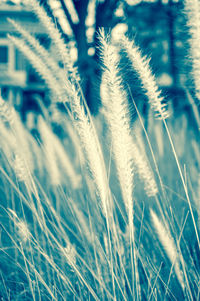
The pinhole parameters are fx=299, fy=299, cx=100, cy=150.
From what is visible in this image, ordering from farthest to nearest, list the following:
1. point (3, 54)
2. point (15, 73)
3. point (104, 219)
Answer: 1. point (3, 54)
2. point (15, 73)
3. point (104, 219)

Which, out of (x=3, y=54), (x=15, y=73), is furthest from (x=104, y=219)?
(x=3, y=54)

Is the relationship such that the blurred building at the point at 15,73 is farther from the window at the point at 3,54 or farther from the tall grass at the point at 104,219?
the tall grass at the point at 104,219

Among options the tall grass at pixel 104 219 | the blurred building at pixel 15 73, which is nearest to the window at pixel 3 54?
the blurred building at pixel 15 73

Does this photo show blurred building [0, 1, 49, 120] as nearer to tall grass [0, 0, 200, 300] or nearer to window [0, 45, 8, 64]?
window [0, 45, 8, 64]

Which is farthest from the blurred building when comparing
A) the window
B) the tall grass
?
the tall grass

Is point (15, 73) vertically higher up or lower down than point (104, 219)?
higher up

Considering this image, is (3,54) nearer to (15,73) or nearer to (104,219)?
(15,73)

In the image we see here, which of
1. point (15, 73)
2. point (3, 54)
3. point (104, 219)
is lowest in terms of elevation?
point (104, 219)

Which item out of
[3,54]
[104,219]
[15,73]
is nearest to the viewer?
[104,219]

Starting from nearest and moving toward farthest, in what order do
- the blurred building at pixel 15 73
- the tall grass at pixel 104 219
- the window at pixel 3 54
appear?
1. the tall grass at pixel 104 219
2. the blurred building at pixel 15 73
3. the window at pixel 3 54

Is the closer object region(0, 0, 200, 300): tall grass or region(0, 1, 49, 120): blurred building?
region(0, 0, 200, 300): tall grass

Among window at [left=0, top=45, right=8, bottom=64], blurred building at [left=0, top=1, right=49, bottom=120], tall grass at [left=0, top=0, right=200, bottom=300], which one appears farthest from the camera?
window at [left=0, top=45, right=8, bottom=64]

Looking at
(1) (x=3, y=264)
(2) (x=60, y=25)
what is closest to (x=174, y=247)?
(1) (x=3, y=264)
